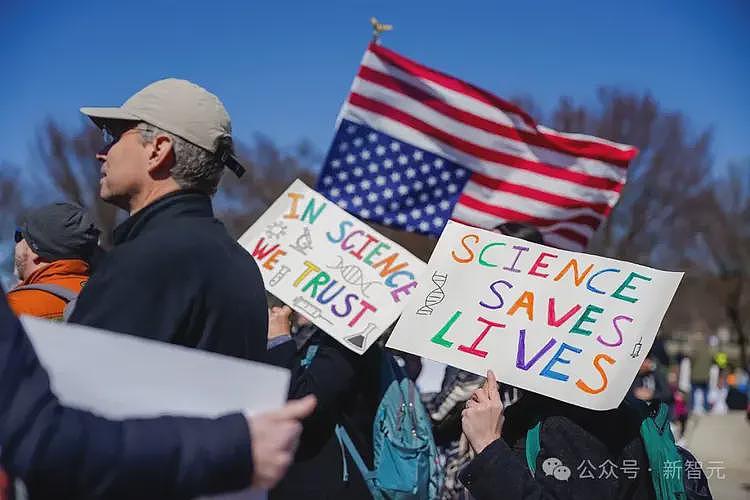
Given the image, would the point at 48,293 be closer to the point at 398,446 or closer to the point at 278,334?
the point at 278,334

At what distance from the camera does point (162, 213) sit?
2.18 metres

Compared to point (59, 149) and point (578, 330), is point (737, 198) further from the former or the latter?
point (578, 330)

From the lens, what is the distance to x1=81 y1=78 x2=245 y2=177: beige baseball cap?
Answer: 2223 millimetres

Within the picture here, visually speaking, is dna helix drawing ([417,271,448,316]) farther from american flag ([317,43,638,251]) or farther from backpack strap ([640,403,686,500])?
american flag ([317,43,638,251])

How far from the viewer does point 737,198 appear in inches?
1448

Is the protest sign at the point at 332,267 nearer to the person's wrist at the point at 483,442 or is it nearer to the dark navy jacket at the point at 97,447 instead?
the person's wrist at the point at 483,442

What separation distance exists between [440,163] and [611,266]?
451 cm

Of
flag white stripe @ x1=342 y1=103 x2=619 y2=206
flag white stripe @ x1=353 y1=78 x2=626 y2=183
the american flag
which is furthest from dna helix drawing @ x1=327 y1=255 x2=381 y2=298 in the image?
flag white stripe @ x1=353 y1=78 x2=626 y2=183

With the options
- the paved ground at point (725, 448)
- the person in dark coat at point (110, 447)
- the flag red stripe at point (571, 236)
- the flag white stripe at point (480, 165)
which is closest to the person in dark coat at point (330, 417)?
the person in dark coat at point (110, 447)

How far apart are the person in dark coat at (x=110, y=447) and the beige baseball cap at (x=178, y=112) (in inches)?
34.3

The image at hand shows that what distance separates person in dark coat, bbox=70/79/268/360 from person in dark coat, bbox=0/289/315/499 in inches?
18.2

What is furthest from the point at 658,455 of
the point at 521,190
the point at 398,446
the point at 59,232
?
the point at 521,190

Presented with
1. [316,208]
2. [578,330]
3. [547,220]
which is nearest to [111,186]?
[578,330]

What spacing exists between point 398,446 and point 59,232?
171 centimetres
